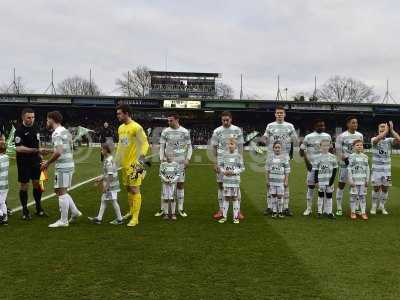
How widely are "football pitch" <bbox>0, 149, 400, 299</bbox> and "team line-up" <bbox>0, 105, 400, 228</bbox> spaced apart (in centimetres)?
37

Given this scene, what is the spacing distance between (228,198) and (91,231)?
253 cm

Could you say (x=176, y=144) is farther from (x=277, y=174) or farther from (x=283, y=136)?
(x=283, y=136)

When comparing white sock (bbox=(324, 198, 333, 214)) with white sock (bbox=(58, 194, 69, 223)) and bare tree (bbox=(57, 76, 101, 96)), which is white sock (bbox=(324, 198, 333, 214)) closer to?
white sock (bbox=(58, 194, 69, 223))

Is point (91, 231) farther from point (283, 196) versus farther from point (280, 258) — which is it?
point (283, 196)

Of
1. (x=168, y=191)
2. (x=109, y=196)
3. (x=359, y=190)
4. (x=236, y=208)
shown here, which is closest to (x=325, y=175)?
(x=359, y=190)

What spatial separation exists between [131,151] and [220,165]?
176cm

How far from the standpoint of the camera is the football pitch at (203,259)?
4.67 meters

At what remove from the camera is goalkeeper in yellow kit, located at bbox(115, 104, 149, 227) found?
25.7 feet

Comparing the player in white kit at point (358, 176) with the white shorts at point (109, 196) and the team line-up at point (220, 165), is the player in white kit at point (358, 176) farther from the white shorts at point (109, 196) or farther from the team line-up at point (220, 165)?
the white shorts at point (109, 196)

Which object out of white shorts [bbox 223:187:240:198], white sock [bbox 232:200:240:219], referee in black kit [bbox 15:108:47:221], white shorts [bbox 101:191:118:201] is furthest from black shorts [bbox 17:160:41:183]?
white sock [bbox 232:200:240:219]

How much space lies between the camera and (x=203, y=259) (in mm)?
5809

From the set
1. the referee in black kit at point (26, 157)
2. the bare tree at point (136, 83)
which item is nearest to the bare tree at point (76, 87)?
the bare tree at point (136, 83)

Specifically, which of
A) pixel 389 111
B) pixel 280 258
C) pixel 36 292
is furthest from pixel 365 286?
pixel 389 111

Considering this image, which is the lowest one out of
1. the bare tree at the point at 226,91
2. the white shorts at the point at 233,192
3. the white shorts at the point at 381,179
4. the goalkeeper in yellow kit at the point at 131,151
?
the white shorts at the point at 233,192
